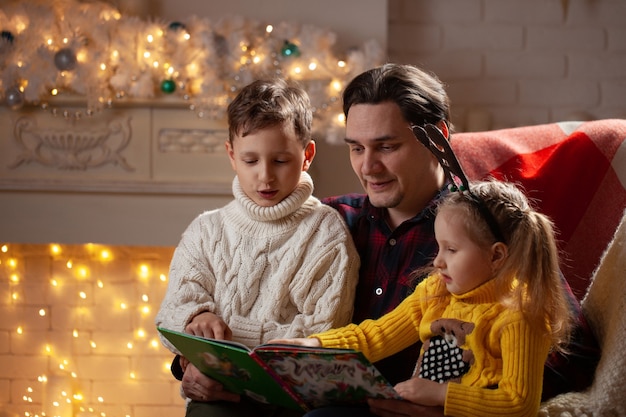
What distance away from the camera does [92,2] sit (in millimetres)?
3291

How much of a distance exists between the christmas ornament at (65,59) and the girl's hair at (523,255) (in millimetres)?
1992

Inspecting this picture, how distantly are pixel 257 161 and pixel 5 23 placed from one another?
180 centimetres

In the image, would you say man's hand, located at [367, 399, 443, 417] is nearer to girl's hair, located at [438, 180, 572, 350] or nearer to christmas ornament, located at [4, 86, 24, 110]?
girl's hair, located at [438, 180, 572, 350]

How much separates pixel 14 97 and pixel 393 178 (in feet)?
6.19

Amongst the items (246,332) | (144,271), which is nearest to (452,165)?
(246,332)

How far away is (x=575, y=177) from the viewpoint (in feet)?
6.75

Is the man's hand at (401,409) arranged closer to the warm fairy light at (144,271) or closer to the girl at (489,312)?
the girl at (489,312)

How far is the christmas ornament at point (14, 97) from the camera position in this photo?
321 cm

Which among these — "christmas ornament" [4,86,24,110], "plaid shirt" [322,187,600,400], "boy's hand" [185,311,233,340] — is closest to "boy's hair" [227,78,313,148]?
"plaid shirt" [322,187,600,400]

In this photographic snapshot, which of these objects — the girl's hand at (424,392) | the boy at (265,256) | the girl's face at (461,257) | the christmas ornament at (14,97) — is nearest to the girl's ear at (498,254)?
the girl's face at (461,257)

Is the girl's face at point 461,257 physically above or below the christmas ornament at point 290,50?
below

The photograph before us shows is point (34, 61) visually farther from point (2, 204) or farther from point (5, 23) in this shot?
point (2, 204)

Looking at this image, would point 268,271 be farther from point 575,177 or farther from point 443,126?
point 575,177

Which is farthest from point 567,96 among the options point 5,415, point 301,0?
point 5,415
